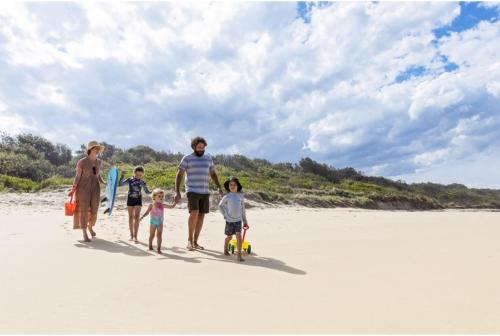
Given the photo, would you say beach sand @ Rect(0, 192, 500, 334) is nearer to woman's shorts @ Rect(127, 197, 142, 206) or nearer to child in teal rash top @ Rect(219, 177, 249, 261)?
child in teal rash top @ Rect(219, 177, 249, 261)

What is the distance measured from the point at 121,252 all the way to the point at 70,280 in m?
1.90

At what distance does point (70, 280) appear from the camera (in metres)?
4.29

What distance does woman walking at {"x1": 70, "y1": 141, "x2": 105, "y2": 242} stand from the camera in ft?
25.4

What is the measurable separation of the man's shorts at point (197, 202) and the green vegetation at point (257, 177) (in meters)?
11.0

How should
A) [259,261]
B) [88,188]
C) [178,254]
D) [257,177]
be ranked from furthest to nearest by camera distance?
[257,177] < [88,188] < [178,254] < [259,261]

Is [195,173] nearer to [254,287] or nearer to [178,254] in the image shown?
[178,254]

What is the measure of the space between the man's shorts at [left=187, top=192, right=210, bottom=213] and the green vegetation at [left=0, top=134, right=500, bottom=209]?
1100 cm

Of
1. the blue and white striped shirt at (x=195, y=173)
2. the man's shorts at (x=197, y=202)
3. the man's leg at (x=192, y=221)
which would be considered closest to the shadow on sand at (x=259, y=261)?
the man's leg at (x=192, y=221)

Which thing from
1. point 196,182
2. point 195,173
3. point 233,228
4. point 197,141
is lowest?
point 233,228

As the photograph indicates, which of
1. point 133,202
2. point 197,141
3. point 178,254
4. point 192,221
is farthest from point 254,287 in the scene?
point 133,202

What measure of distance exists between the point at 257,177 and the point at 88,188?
69.8ft

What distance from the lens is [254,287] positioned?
4.10 meters

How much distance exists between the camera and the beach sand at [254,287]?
3072 millimetres

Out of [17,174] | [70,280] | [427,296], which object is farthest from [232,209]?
[17,174]
